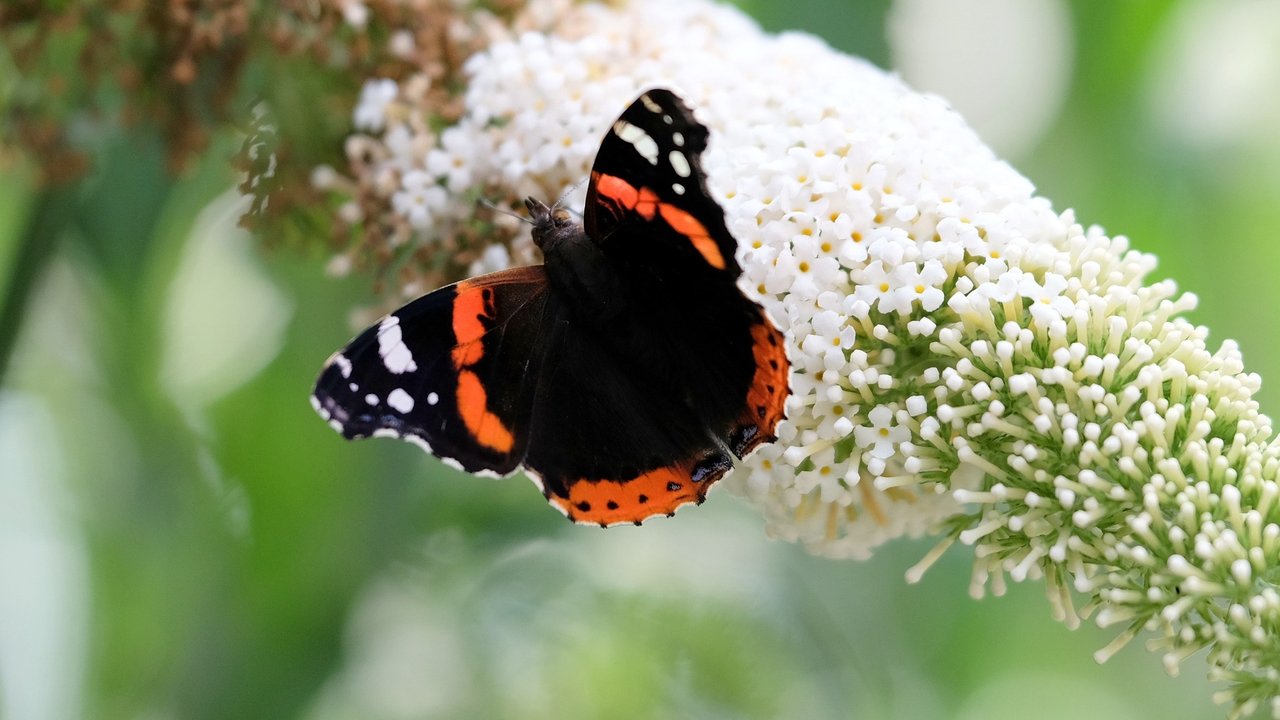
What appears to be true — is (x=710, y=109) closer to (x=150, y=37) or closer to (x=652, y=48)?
(x=652, y=48)

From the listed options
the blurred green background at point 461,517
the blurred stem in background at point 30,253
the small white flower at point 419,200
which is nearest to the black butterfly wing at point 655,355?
the small white flower at point 419,200

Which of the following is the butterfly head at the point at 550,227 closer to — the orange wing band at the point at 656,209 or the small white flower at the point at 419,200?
the orange wing band at the point at 656,209

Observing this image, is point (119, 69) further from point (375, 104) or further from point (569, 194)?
point (569, 194)

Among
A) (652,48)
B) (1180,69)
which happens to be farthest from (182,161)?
(1180,69)

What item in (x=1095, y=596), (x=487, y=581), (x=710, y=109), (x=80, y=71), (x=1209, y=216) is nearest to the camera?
(x=1095, y=596)

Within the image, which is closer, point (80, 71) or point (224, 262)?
point (80, 71)

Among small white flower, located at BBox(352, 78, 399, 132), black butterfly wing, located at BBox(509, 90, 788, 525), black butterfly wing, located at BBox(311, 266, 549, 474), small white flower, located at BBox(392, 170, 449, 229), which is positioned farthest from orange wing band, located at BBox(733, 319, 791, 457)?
small white flower, located at BBox(352, 78, 399, 132)

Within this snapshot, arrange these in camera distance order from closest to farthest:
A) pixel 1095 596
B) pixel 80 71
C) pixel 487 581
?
1. pixel 1095 596
2. pixel 80 71
3. pixel 487 581

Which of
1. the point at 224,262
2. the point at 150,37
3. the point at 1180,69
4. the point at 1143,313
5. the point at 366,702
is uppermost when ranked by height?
the point at 1180,69
